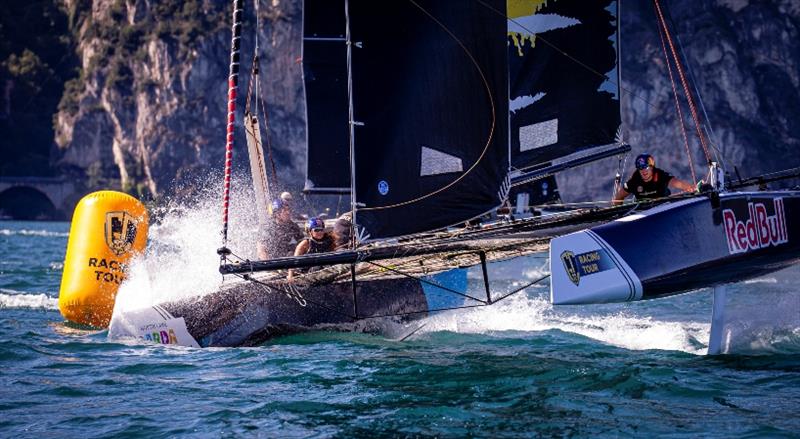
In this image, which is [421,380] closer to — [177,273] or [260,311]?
[260,311]

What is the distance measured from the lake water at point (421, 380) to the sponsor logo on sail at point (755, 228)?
1101 millimetres

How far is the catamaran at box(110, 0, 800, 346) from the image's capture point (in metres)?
8.68

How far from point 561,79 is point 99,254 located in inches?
256

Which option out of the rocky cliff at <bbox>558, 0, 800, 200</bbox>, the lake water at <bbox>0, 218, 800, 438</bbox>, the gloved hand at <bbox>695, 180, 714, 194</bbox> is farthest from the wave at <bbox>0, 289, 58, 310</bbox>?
the rocky cliff at <bbox>558, 0, 800, 200</bbox>

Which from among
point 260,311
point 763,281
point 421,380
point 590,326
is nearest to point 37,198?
point 763,281

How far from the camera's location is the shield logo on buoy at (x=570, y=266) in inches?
333

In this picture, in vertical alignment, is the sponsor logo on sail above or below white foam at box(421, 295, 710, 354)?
above

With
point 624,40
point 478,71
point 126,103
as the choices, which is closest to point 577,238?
point 478,71

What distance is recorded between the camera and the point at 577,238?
852 cm

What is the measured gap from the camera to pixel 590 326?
40.5ft

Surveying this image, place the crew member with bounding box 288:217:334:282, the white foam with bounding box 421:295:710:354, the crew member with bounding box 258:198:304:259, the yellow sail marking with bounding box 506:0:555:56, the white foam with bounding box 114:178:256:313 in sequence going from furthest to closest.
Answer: the yellow sail marking with bounding box 506:0:555:56, the crew member with bounding box 258:198:304:259, the crew member with bounding box 288:217:334:282, the white foam with bounding box 114:178:256:313, the white foam with bounding box 421:295:710:354

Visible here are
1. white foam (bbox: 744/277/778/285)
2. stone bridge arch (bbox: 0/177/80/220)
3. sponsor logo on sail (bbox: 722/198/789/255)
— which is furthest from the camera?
stone bridge arch (bbox: 0/177/80/220)

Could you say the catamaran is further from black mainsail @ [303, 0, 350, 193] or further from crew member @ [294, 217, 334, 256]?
crew member @ [294, 217, 334, 256]

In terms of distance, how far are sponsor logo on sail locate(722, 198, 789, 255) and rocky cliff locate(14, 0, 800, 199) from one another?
64.0 m
